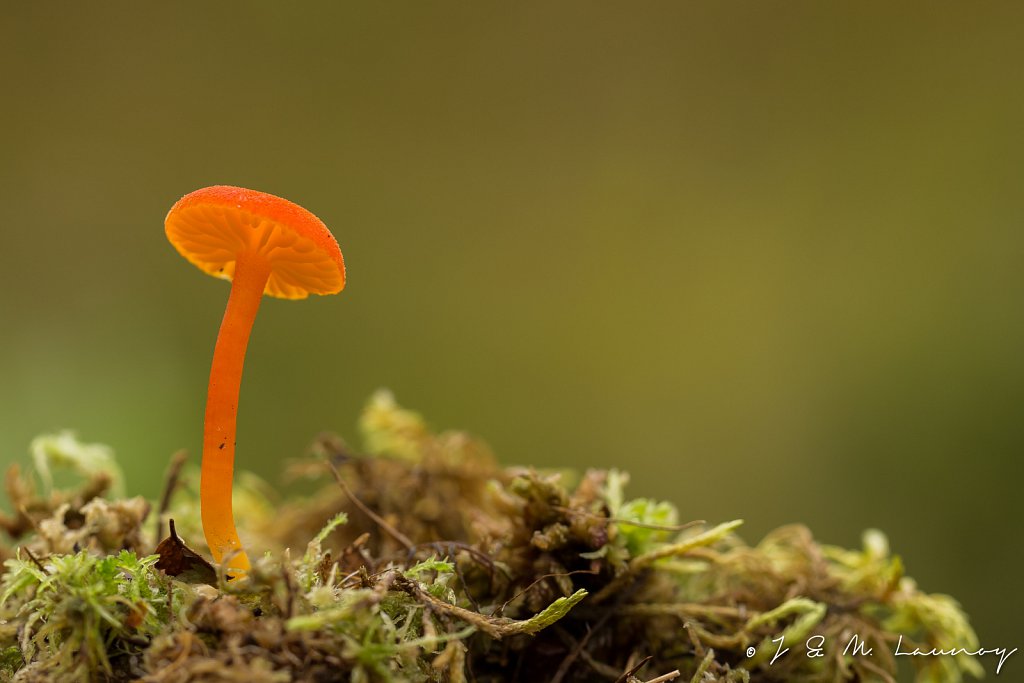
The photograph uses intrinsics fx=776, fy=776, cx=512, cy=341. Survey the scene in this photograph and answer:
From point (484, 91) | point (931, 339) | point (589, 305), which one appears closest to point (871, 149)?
point (931, 339)

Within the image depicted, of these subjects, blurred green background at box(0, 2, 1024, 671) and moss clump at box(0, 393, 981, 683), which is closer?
moss clump at box(0, 393, 981, 683)

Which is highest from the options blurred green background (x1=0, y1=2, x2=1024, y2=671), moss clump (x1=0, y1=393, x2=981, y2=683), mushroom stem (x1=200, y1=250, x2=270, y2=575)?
blurred green background (x1=0, y1=2, x2=1024, y2=671)

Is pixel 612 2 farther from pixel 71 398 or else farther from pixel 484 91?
pixel 71 398

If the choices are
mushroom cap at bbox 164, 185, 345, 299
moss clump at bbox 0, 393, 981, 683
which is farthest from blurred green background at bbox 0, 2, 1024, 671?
mushroom cap at bbox 164, 185, 345, 299

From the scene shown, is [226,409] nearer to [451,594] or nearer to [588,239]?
[451,594]

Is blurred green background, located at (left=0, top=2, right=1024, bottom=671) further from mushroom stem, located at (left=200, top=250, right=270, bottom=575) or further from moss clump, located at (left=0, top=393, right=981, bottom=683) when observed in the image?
mushroom stem, located at (left=200, top=250, right=270, bottom=575)

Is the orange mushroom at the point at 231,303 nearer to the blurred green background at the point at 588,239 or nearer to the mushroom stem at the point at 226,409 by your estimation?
the mushroom stem at the point at 226,409
